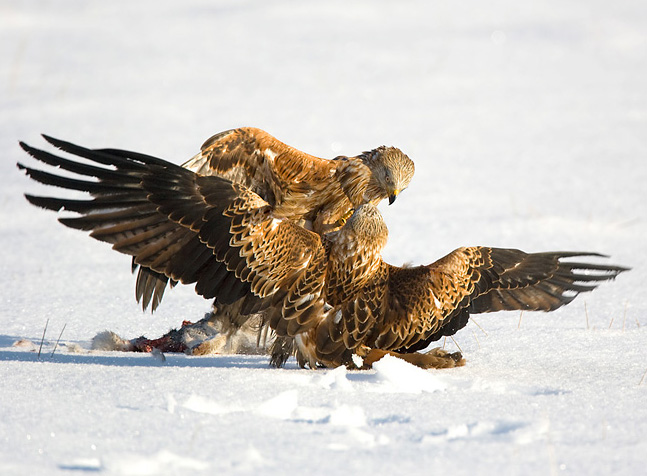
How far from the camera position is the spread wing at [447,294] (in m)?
4.70

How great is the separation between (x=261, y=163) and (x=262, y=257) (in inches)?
42.2

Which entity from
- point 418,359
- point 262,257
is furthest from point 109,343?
point 418,359

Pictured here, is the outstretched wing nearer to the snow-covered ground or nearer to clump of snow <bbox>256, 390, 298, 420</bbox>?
the snow-covered ground

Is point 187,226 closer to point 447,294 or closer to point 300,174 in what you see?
point 300,174

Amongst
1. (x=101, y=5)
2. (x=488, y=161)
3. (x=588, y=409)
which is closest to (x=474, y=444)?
(x=588, y=409)

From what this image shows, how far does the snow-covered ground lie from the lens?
339 centimetres

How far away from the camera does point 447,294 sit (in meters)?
4.83

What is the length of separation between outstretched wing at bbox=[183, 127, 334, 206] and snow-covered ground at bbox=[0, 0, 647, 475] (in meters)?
1.08

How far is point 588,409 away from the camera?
150 inches

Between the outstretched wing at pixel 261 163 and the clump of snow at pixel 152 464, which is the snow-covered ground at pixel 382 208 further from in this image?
the outstretched wing at pixel 261 163

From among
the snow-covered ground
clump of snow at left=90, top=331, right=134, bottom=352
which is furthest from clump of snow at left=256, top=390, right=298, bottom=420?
clump of snow at left=90, top=331, right=134, bottom=352

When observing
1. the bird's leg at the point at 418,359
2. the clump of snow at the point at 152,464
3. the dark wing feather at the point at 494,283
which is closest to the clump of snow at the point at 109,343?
the bird's leg at the point at 418,359

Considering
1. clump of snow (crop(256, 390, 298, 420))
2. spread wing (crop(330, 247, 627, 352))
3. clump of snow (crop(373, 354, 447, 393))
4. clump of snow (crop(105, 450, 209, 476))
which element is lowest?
clump of snow (crop(105, 450, 209, 476))

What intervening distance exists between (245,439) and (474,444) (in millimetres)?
801
